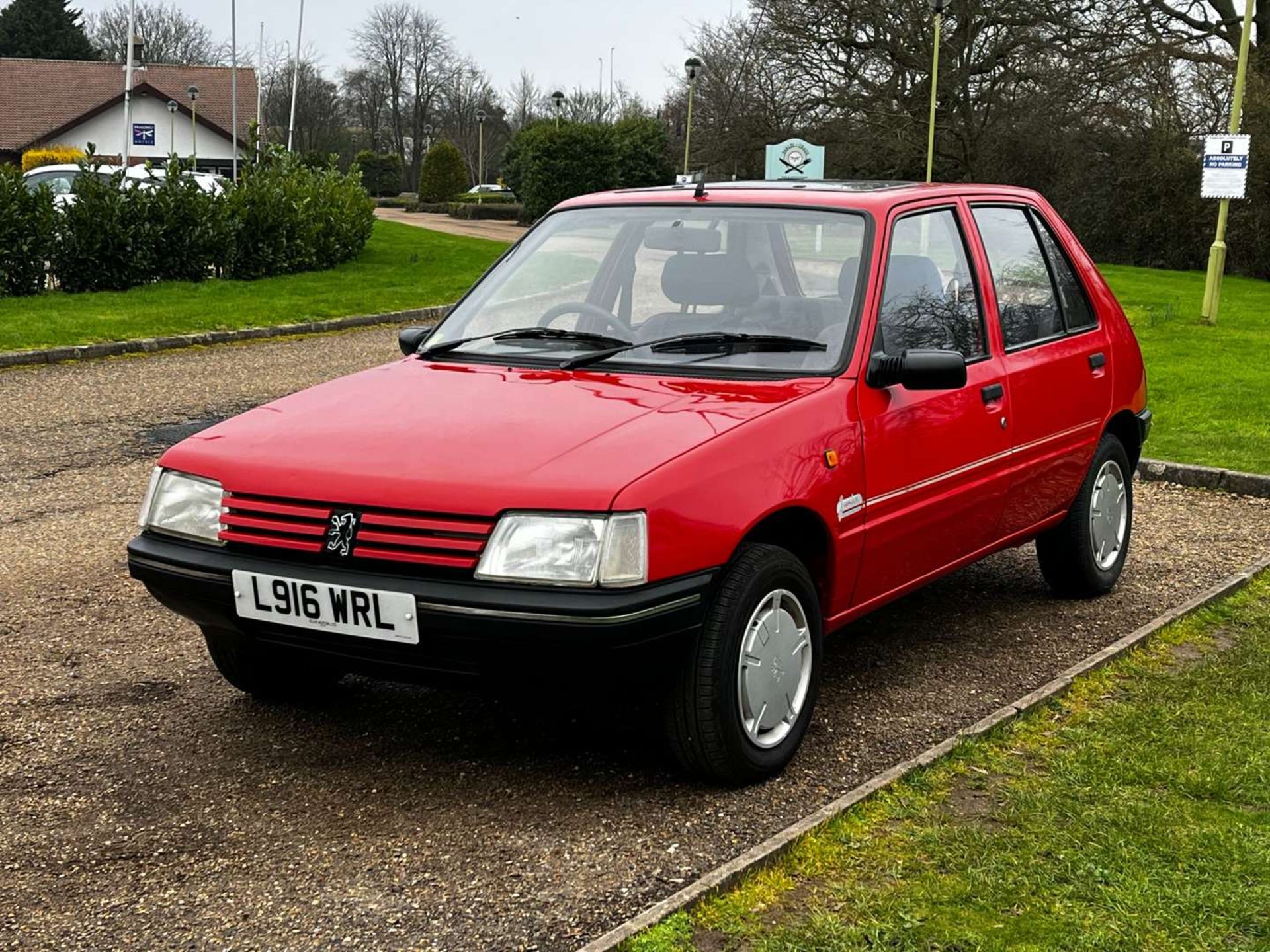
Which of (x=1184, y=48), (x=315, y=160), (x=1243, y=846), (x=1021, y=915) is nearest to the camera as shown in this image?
(x=1021, y=915)

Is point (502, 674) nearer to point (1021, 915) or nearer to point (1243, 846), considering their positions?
point (1021, 915)

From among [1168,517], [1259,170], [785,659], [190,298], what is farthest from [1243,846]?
[1259,170]

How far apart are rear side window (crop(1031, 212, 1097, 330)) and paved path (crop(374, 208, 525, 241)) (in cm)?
2904

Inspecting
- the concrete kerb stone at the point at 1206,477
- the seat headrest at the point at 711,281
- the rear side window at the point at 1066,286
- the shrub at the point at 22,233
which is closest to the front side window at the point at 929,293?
the seat headrest at the point at 711,281

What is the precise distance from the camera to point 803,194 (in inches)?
218

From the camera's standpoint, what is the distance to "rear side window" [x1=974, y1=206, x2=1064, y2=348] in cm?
591

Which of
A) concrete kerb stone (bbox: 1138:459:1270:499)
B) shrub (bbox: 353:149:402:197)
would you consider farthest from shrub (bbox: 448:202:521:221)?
concrete kerb stone (bbox: 1138:459:1270:499)

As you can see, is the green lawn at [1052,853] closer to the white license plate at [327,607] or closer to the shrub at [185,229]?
the white license plate at [327,607]

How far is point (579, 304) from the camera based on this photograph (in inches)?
215

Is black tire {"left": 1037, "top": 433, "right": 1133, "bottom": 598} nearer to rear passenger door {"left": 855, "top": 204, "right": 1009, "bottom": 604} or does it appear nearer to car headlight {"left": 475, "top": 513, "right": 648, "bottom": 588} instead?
rear passenger door {"left": 855, "top": 204, "right": 1009, "bottom": 604}

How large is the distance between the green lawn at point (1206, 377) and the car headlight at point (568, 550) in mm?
6854

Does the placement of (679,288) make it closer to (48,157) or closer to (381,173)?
(48,157)

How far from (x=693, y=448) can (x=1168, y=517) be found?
5.34m

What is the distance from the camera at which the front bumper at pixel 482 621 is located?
12.6ft
